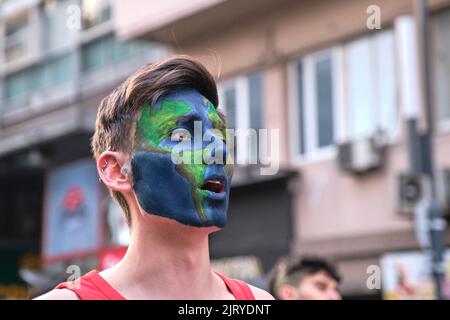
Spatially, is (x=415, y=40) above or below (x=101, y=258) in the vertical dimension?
above

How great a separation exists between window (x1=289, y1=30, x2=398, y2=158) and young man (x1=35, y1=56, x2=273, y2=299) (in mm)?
11770

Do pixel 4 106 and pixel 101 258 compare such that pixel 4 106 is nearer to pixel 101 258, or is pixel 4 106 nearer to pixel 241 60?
pixel 101 258

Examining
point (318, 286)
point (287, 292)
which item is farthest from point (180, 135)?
point (318, 286)

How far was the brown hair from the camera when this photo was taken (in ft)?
6.93

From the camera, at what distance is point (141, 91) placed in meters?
2.11

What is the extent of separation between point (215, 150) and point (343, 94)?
12.7 m

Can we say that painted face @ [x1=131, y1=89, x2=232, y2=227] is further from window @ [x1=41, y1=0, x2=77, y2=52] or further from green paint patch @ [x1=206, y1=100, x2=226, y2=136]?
window @ [x1=41, y1=0, x2=77, y2=52]

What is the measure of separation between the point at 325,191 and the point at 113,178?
13.0 meters

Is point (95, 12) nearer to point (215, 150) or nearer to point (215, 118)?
point (215, 118)

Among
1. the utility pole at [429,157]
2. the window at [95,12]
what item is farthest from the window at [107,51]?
the utility pole at [429,157]

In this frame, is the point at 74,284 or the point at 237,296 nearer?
the point at 74,284

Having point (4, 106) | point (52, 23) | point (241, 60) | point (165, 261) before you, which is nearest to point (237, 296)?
point (165, 261)

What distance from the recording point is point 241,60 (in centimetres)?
1596

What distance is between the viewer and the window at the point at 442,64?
1341 centimetres
